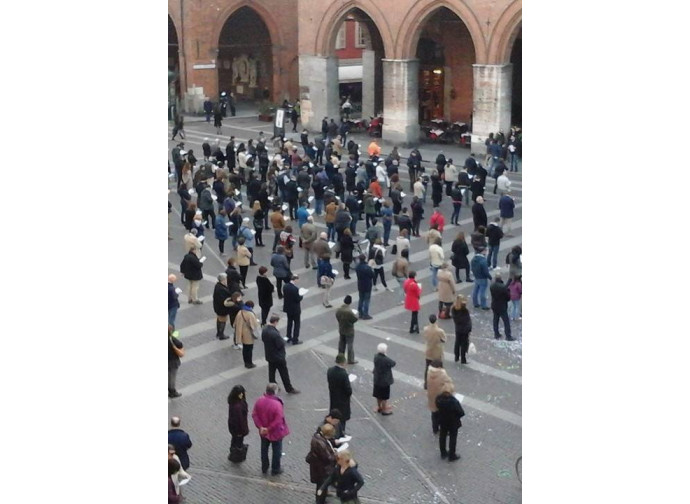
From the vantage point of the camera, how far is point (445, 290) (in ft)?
57.2

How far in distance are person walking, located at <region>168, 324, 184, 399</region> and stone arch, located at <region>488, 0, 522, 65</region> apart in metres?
20.8

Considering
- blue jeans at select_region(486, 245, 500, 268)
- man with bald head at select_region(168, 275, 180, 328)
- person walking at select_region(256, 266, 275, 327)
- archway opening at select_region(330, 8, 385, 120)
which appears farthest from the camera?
archway opening at select_region(330, 8, 385, 120)

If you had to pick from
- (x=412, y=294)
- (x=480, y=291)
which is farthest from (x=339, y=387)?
(x=480, y=291)

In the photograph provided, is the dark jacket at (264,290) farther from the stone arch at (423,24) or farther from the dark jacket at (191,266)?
the stone arch at (423,24)

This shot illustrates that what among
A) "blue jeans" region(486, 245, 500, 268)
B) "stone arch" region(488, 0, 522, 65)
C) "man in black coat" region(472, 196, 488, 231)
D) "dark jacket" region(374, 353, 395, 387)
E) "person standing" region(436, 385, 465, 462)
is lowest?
"person standing" region(436, 385, 465, 462)

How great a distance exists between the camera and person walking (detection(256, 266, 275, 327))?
1677 centimetres

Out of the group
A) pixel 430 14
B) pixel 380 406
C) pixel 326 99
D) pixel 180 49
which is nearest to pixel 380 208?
pixel 380 406

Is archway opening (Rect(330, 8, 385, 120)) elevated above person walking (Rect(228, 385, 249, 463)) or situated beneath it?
elevated above

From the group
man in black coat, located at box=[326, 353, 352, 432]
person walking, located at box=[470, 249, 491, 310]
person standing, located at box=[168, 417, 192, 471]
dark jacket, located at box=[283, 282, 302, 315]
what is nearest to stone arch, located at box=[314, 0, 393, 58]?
person walking, located at box=[470, 249, 491, 310]

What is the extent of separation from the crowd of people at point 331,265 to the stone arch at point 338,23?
4916 mm

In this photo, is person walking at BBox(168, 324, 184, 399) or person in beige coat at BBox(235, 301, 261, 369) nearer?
person walking at BBox(168, 324, 184, 399)

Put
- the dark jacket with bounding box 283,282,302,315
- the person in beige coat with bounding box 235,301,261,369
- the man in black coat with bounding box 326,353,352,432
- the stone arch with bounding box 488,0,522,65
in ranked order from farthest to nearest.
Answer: the stone arch with bounding box 488,0,522,65
the dark jacket with bounding box 283,282,302,315
the person in beige coat with bounding box 235,301,261,369
the man in black coat with bounding box 326,353,352,432

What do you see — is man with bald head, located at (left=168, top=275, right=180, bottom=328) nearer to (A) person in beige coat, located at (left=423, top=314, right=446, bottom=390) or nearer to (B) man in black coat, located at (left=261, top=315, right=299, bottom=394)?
(B) man in black coat, located at (left=261, top=315, right=299, bottom=394)

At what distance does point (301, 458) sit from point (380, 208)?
11732 mm
